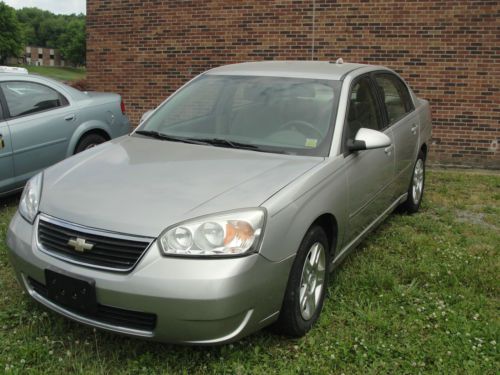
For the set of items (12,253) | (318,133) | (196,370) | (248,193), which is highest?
(318,133)

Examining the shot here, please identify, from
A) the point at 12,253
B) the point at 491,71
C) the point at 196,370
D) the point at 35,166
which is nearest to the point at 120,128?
the point at 35,166

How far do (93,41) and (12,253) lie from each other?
26.2ft

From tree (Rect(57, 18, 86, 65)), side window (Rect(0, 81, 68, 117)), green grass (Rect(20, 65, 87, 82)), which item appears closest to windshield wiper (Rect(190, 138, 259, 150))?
side window (Rect(0, 81, 68, 117))

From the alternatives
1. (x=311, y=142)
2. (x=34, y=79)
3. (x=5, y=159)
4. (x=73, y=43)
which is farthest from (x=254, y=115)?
(x=73, y=43)

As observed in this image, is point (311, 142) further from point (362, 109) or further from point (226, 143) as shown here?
point (362, 109)

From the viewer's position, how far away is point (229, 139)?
12.4 feet

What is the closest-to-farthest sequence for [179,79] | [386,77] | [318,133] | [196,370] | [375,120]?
[196,370]
[318,133]
[375,120]
[386,77]
[179,79]

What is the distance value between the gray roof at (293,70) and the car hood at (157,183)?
0.91 m

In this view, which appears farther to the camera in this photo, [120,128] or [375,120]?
[120,128]

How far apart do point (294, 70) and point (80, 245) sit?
7.41 feet

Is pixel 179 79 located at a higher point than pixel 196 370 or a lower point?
higher

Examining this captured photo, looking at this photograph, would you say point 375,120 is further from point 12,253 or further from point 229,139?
point 12,253

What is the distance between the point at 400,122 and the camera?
16.3 feet

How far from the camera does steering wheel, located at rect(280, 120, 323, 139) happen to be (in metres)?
3.69
